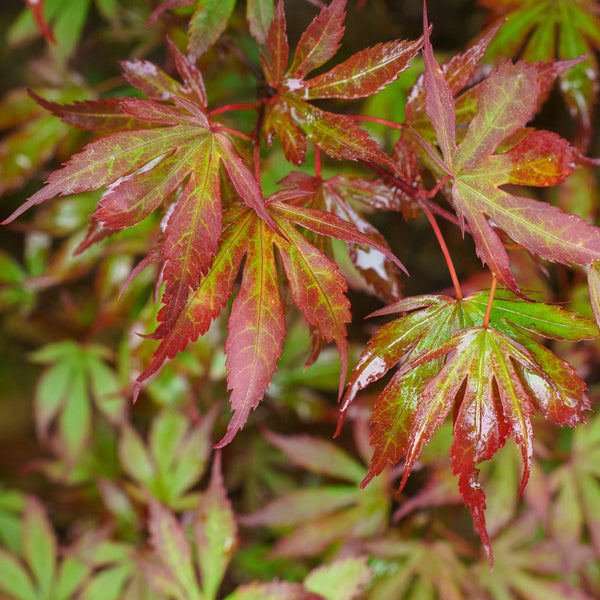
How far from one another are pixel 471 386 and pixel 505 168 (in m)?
0.21

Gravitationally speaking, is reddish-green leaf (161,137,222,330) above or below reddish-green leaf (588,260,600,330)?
above

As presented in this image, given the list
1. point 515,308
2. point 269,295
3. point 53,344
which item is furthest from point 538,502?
point 53,344

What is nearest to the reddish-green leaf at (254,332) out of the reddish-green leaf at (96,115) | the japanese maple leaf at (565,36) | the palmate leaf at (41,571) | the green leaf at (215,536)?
the reddish-green leaf at (96,115)

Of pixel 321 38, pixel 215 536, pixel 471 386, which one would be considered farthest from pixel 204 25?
pixel 215 536

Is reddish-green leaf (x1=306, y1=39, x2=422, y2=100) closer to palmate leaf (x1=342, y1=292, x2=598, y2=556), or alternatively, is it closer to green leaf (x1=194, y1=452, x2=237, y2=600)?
palmate leaf (x1=342, y1=292, x2=598, y2=556)

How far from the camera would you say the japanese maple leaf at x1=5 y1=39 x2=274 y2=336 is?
0.42 m

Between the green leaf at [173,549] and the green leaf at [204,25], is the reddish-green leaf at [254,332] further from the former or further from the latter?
the green leaf at [173,549]

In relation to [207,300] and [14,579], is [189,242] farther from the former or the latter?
[14,579]

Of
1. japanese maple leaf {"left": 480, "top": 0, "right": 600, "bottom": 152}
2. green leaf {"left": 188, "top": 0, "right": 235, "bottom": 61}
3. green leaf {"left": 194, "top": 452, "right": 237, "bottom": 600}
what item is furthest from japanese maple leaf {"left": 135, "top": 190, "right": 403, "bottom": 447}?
japanese maple leaf {"left": 480, "top": 0, "right": 600, "bottom": 152}

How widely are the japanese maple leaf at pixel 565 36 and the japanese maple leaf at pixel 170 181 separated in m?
0.56

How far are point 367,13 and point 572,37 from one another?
49 centimetres

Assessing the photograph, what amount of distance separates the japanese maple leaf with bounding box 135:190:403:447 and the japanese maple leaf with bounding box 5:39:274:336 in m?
0.03

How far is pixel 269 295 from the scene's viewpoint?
461 millimetres

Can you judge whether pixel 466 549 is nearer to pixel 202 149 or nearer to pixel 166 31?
pixel 202 149
